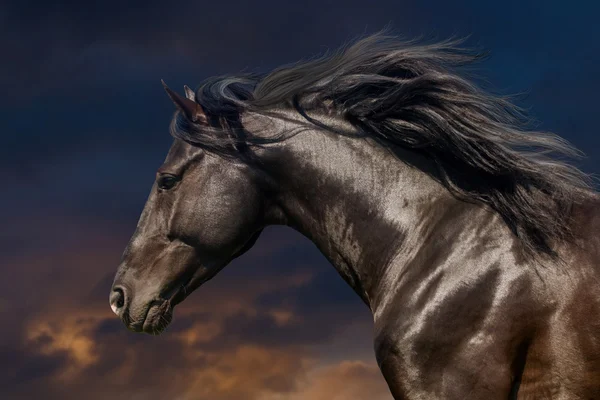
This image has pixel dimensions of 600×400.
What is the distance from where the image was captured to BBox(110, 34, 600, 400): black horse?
183 inches

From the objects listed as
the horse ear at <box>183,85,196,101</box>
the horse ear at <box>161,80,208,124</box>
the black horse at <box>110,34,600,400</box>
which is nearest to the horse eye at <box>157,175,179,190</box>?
the black horse at <box>110,34,600,400</box>

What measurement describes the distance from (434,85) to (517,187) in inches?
35.0

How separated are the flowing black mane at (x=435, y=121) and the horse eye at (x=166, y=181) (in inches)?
11.7

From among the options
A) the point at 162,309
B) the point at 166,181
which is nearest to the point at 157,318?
the point at 162,309

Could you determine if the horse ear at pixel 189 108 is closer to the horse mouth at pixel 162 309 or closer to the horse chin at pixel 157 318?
the horse mouth at pixel 162 309

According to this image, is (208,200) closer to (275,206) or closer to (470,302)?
(275,206)

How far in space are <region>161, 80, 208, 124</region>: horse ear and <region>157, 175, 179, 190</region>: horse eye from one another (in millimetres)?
445

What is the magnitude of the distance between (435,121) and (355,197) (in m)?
0.72

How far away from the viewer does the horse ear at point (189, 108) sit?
18.8 ft

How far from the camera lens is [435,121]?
17.1 ft

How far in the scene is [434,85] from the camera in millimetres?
5355

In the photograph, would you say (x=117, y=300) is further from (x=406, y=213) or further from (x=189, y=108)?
(x=406, y=213)

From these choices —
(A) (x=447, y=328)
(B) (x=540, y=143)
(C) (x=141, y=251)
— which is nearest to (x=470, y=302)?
(A) (x=447, y=328)

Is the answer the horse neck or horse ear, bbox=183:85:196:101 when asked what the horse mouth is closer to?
the horse neck
